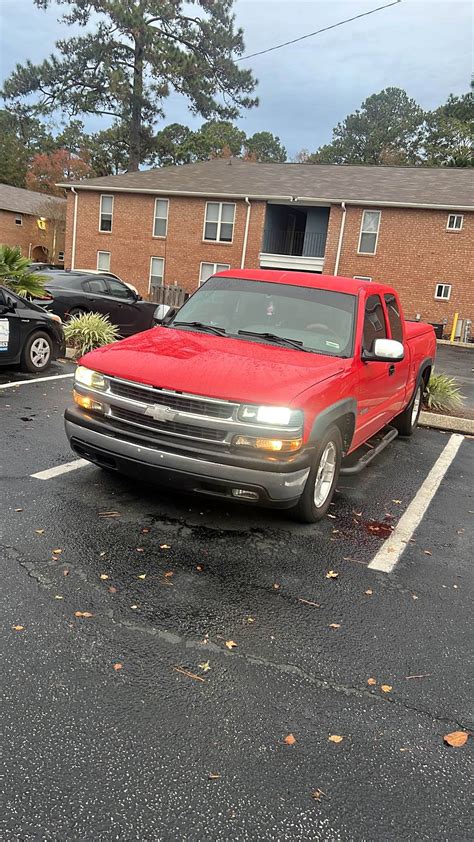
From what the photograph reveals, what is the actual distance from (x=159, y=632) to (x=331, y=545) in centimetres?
166

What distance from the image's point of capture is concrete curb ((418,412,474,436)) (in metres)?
8.46

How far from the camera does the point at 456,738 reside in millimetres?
2500

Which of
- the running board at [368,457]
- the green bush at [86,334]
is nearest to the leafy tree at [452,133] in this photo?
the green bush at [86,334]

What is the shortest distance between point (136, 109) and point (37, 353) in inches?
1515

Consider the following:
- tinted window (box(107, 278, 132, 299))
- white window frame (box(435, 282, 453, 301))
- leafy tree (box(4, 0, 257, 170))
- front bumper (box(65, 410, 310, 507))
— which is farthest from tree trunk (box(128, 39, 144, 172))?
front bumper (box(65, 410, 310, 507))

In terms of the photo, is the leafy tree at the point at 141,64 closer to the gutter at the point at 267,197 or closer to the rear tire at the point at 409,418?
the gutter at the point at 267,197

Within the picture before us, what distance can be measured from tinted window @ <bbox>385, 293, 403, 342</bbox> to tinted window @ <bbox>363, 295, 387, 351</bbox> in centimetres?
31

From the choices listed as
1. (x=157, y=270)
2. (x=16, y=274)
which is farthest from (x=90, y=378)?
(x=157, y=270)

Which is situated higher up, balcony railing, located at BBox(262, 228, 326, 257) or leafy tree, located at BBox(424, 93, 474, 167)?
leafy tree, located at BBox(424, 93, 474, 167)

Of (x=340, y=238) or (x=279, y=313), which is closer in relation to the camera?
(x=279, y=313)

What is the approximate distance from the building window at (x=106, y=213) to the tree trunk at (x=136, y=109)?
582 inches

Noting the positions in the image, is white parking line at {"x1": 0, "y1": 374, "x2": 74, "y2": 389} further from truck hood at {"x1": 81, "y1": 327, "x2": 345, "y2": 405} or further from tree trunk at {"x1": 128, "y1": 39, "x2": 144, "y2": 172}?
tree trunk at {"x1": 128, "y1": 39, "x2": 144, "y2": 172}

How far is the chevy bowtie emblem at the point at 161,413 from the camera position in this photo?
4.07m

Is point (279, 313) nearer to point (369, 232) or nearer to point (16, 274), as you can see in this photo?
point (16, 274)
